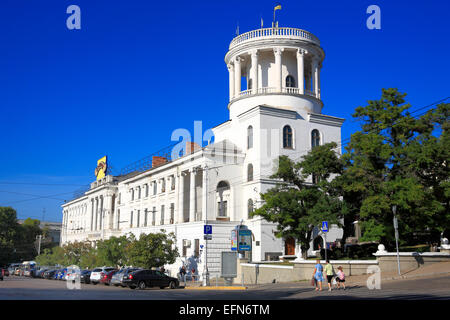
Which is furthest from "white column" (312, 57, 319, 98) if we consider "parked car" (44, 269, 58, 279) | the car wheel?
"parked car" (44, 269, 58, 279)

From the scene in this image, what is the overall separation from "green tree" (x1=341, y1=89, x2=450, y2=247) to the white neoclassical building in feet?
51.7

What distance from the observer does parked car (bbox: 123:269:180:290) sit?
1243 inches

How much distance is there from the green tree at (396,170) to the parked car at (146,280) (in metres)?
14.2

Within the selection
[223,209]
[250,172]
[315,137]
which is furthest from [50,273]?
[315,137]

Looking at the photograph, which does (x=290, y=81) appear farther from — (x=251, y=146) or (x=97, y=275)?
(x=97, y=275)

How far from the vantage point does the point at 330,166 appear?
115 feet

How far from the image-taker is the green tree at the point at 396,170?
95.2ft

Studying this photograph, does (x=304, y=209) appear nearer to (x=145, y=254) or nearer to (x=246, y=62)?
(x=145, y=254)

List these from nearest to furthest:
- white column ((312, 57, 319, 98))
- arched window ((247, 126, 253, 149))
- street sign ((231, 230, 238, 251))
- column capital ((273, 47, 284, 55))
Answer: street sign ((231, 230, 238, 251)) → arched window ((247, 126, 253, 149)) → column capital ((273, 47, 284, 55)) → white column ((312, 57, 319, 98))

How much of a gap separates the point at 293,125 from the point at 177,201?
56.3 ft

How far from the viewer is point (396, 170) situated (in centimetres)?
3177

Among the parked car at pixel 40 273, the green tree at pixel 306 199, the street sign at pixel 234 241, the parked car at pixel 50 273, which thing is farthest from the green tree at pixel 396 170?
the parked car at pixel 40 273

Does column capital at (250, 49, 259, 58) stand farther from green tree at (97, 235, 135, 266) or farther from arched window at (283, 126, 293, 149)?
green tree at (97, 235, 135, 266)
